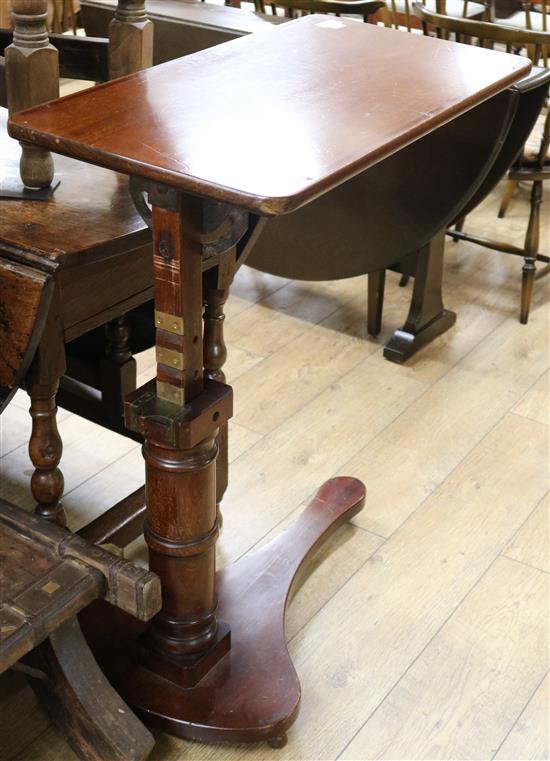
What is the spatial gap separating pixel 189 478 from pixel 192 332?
0.24 meters

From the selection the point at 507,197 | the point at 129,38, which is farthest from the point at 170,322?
the point at 507,197

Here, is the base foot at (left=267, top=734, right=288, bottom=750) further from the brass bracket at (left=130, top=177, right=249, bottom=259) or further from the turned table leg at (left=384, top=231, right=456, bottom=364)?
the turned table leg at (left=384, top=231, right=456, bottom=364)

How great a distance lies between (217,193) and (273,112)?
256 millimetres

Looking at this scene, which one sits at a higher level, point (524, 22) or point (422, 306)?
point (524, 22)

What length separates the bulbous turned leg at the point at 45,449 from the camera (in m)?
1.59

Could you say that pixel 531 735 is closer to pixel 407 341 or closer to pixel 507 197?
pixel 407 341

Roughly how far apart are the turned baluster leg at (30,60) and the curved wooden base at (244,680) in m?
0.86

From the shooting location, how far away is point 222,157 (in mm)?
1199

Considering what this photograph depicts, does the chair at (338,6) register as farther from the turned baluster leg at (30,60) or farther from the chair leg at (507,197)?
the turned baluster leg at (30,60)

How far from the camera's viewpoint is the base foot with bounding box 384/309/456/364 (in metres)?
2.91

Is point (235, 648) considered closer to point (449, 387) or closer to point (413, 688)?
point (413, 688)

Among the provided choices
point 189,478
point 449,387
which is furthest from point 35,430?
point 449,387

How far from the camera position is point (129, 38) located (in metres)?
1.68

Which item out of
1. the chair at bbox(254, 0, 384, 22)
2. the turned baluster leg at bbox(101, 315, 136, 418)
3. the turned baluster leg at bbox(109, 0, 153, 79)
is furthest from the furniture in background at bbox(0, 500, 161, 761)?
the chair at bbox(254, 0, 384, 22)
